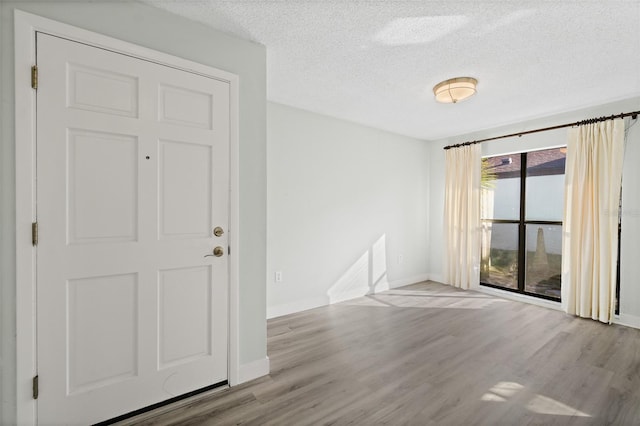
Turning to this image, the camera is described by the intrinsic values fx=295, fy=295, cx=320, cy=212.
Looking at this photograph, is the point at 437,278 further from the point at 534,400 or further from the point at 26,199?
the point at 26,199

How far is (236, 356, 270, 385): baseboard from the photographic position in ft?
7.20

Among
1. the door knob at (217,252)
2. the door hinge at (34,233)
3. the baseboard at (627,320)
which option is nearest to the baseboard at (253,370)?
the door knob at (217,252)

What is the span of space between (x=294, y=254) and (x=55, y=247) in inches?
96.1

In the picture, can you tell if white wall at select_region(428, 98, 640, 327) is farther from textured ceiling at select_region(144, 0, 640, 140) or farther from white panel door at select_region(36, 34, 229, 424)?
white panel door at select_region(36, 34, 229, 424)

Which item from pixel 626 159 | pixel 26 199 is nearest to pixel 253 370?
pixel 26 199

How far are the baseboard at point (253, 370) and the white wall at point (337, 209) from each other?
1221mm

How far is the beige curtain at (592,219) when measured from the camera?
10.9 feet

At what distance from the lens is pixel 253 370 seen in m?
2.25

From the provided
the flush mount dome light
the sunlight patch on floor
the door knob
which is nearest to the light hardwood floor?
the sunlight patch on floor

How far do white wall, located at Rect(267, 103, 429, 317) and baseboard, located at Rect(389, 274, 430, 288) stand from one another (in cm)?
2

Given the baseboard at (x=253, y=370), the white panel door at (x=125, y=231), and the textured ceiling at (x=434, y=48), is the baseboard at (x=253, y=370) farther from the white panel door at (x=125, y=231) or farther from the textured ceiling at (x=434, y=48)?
the textured ceiling at (x=434, y=48)

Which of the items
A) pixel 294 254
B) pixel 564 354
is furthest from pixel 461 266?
pixel 294 254

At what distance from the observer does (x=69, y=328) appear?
1659 millimetres

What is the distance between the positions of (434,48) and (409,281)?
12.5 ft
